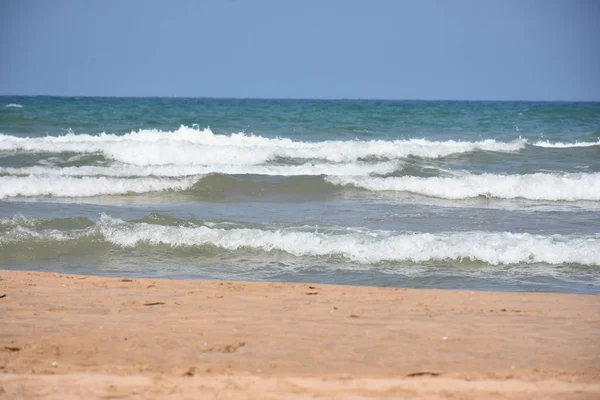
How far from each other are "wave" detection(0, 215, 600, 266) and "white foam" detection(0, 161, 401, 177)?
563 centimetres

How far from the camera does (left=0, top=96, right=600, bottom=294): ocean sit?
300 inches

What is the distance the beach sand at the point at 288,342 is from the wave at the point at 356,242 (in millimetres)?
1573

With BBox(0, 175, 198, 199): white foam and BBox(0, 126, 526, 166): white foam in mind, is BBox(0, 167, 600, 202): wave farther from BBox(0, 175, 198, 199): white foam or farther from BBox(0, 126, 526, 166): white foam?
BBox(0, 126, 526, 166): white foam

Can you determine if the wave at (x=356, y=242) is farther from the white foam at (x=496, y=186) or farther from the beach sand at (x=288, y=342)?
the white foam at (x=496, y=186)

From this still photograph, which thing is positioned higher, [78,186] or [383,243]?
[78,186]

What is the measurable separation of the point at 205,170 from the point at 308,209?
15.6ft

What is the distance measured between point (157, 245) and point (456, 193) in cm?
647

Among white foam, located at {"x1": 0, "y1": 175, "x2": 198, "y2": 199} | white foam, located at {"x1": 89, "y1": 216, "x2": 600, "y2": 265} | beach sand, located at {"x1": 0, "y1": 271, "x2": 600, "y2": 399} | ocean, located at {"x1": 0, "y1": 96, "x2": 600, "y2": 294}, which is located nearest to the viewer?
beach sand, located at {"x1": 0, "y1": 271, "x2": 600, "y2": 399}

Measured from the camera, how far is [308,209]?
11.1 m

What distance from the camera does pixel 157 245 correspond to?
8.38m

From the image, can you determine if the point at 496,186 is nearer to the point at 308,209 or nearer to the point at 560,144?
the point at 308,209

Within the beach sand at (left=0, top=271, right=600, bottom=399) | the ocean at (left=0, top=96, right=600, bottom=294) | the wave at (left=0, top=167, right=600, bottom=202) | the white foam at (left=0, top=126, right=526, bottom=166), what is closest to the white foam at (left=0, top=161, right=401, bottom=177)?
the ocean at (left=0, top=96, right=600, bottom=294)

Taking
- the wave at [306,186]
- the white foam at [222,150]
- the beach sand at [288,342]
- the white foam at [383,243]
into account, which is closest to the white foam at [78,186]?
the wave at [306,186]

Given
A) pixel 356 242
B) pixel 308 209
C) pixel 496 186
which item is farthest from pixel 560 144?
pixel 356 242
